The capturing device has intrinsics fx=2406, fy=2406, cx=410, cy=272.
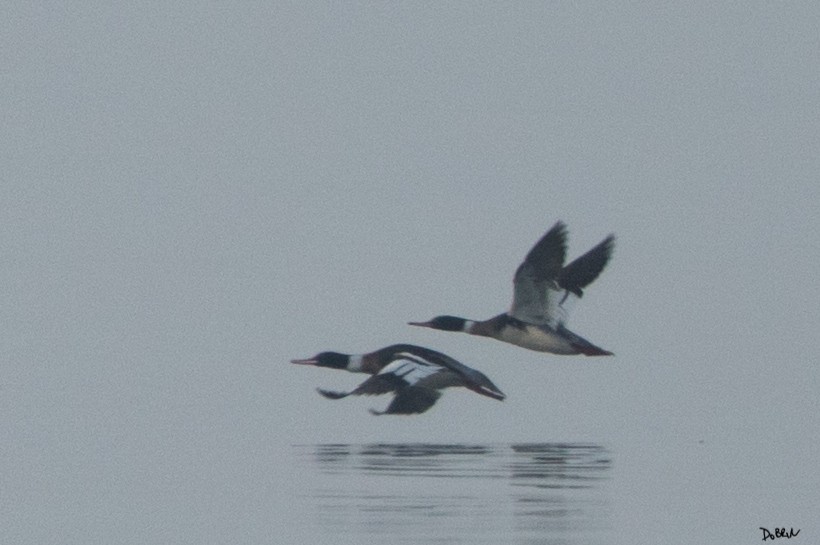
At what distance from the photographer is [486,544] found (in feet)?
41.0

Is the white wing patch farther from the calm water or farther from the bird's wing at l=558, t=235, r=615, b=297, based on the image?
the bird's wing at l=558, t=235, r=615, b=297

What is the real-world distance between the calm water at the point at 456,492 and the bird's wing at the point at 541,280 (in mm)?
1941

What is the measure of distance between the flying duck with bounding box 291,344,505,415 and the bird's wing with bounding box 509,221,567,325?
1.01 meters

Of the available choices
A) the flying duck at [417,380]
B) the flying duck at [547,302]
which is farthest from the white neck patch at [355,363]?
the flying duck at [547,302]

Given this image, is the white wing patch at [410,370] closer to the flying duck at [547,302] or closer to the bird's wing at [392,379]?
the bird's wing at [392,379]

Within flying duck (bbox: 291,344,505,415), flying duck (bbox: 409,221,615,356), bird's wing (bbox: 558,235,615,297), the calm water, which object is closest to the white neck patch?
flying duck (bbox: 291,344,505,415)

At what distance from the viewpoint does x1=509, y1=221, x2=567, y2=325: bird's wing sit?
19641 millimetres

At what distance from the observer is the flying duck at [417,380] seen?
17984 mm

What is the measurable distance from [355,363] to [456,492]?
252 inches

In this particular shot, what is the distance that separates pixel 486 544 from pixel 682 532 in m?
1.26

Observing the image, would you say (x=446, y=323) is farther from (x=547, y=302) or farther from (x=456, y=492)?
(x=456, y=492)

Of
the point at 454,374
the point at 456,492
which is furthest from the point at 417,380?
the point at 456,492

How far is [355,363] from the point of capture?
2106 cm
